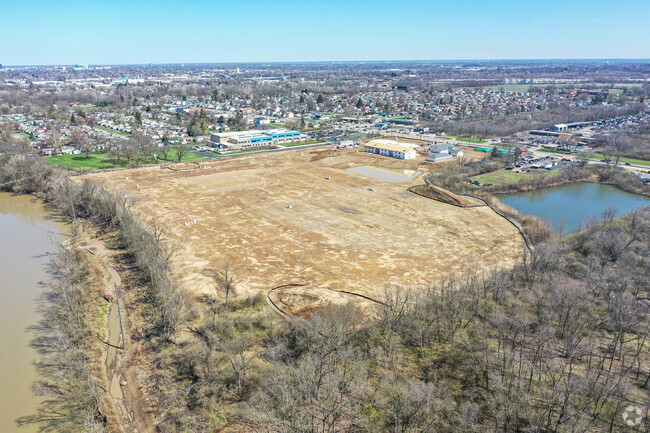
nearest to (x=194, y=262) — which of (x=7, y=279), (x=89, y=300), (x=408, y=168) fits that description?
(x=89, y=300)

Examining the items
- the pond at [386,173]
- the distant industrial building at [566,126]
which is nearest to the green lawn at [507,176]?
the pond at [386,173]

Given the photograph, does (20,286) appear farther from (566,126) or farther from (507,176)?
(566,126)

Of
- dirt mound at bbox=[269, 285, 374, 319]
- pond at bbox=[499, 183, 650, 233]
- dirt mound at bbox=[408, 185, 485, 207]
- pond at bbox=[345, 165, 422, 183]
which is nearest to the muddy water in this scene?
dirt mound at bbox=[269, 285, 374, 319]

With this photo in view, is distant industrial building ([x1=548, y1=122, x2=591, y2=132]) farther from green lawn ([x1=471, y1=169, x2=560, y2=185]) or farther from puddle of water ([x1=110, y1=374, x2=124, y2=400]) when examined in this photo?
puddle of water ([x1=110, y1=374, x2=124, y2=400])

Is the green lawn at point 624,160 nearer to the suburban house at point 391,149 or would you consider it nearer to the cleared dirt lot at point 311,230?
the suburban house at point 391,149

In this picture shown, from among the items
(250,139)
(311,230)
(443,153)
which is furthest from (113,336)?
(250,139)

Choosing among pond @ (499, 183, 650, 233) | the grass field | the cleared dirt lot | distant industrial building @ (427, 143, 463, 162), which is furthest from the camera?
distant industrial building @ (427, 143, 463, 162)
